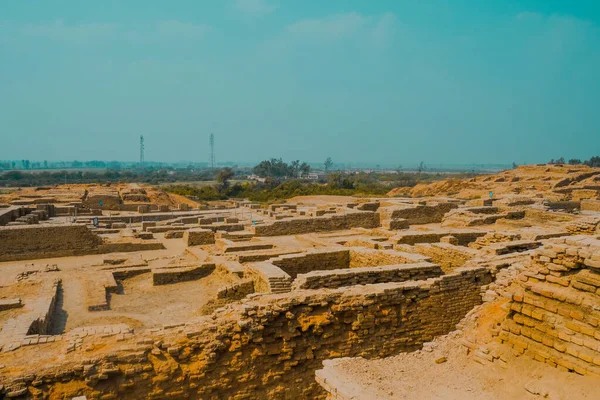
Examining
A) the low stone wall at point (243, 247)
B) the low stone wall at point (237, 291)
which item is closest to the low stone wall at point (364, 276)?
the low stone wall at point (237, 291)

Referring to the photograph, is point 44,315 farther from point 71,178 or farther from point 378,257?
point 71,178

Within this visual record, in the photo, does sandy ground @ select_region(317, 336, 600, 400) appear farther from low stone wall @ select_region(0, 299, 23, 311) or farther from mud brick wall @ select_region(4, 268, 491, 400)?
low stone wall @ select_region(0, 299, 23, 311)

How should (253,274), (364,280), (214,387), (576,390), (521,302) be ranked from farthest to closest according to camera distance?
(253,274)
(364,280)
(214,387)
(521,302)
(576,390)

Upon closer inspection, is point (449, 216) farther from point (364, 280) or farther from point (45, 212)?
point (45, 212)

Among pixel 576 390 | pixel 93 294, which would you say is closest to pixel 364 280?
pixel 576 390

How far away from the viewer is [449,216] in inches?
741

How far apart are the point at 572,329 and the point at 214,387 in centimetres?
428

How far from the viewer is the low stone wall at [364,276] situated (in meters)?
7.05

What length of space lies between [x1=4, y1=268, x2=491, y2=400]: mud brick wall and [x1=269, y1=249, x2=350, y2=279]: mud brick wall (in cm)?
287

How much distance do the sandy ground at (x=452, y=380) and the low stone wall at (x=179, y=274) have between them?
7.23m

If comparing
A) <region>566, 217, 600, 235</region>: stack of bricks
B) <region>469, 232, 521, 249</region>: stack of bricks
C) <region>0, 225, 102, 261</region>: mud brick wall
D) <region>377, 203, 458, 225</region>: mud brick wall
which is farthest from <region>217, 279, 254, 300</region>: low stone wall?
<region>377, 203, 458, 225</region>: mud brick wall

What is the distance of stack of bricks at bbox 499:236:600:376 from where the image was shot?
4.55 m

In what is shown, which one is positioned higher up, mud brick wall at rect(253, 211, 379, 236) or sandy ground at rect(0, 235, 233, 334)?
mud brick wall at rect(253, 211, 379, 236)

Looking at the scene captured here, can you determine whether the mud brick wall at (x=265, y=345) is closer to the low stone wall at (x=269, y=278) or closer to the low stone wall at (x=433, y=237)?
the low stone wall at (x=269, y=278)
